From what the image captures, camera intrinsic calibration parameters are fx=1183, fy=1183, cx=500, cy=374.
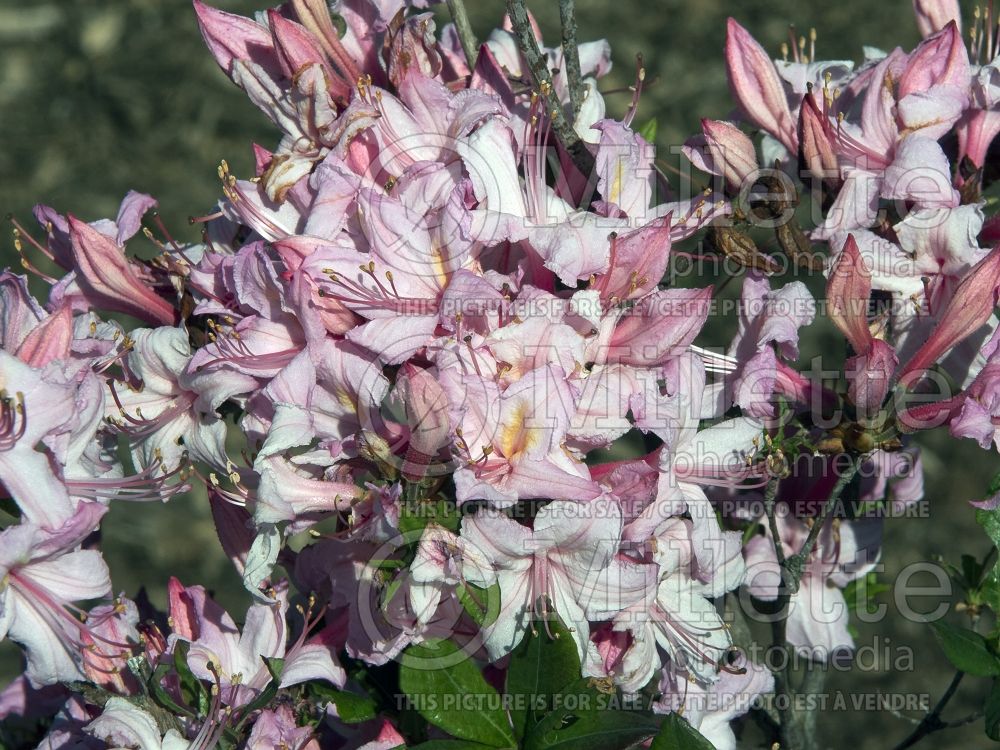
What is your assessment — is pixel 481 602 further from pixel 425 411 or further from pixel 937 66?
pixel 937 66

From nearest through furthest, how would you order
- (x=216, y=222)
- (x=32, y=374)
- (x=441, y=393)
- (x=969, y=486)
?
1. (x=441, y=393)
2. (x=32, y=374)
3. (x=216, y=222)
4. (x=969, y=486)

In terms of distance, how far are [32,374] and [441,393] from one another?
0.46 metres

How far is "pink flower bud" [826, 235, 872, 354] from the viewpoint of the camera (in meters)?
1.32

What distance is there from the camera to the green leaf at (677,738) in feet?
3.92

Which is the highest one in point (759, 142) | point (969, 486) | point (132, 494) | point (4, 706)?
point (759, 142)

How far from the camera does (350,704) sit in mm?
1372

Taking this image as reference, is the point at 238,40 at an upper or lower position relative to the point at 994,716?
upper

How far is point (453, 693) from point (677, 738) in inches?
10.0

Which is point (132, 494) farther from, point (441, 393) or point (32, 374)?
point (441, 393)

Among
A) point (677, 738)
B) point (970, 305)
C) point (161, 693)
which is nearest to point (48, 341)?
point (161, 693)

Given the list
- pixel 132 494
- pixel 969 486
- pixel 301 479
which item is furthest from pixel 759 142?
pixel 969 486

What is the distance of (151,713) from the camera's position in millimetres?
1371

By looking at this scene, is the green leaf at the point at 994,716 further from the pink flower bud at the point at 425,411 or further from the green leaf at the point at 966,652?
the pink flower bud at the point at 425,411

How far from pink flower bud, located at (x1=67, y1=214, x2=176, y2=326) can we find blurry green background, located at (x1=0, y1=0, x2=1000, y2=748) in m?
3.08
